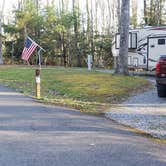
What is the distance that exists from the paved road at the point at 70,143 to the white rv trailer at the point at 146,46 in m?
14.9

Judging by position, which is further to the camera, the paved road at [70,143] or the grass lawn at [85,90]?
the grass lawn at [85,90]

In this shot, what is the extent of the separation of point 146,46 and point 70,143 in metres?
19.0

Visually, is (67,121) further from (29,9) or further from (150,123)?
(29,9)

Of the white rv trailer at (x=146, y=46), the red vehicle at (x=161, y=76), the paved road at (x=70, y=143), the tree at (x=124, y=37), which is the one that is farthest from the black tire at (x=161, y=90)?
the white rv trailer at (x=146, y=46)

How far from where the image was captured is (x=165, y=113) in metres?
11.8

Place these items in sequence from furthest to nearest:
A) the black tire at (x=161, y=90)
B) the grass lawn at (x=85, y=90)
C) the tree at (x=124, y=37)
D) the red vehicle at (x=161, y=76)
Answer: the tree at (x=124, y=37), the black tire at (x=161, y=90), the red vehicle at (x=161, y=76), the grass lawn at (x=85, y=90)

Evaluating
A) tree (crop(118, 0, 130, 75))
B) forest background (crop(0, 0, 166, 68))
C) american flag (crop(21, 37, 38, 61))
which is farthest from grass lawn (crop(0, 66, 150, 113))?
forest background (crop(0, 0, 166, 68))

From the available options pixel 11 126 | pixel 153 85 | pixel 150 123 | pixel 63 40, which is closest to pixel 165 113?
pixel 150 123

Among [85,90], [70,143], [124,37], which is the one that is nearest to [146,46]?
[124,37]

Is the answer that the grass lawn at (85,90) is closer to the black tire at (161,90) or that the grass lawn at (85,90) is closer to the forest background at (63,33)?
the black tire at (161,90)

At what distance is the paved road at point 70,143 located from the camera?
695 cm

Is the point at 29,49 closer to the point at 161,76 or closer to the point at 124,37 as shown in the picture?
the point at 124,37

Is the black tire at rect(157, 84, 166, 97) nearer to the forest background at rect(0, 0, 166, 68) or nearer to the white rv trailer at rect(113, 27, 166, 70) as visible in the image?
the white rv trailer at rect(113, 27, 166, 70)

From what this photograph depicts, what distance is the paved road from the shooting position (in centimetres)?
695
